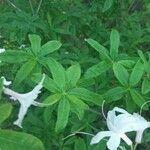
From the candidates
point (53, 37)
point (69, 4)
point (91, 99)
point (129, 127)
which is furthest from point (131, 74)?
point (69, 4)

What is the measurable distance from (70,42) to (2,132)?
137 cm

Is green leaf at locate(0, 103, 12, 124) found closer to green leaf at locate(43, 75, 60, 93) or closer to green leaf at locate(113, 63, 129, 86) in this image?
green leaf at locate(43, 75, 60, 93)

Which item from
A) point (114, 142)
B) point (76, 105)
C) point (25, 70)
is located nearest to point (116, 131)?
point (114, 142)

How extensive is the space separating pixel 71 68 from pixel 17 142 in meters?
0.45

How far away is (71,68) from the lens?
5.41 ft

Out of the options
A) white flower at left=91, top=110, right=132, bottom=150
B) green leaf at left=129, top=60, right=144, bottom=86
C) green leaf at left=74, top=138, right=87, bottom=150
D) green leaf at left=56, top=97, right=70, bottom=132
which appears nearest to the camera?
white flower at left=91, top=110, right=132, bottom=150

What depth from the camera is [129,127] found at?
1.42 meters

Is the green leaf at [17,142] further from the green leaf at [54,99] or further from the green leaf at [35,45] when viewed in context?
the green leaf at [35,45]

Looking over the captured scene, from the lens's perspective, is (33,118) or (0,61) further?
(33,118)

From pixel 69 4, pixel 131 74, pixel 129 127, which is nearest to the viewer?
pixel 129 127

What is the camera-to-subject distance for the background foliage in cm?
160

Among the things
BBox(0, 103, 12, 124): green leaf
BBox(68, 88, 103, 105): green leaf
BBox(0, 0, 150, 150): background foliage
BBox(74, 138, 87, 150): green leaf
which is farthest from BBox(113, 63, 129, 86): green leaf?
BBox(0, 103, 12, 124): green leaf

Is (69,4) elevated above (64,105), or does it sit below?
above

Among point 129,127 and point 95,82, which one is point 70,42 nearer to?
point 95,82
